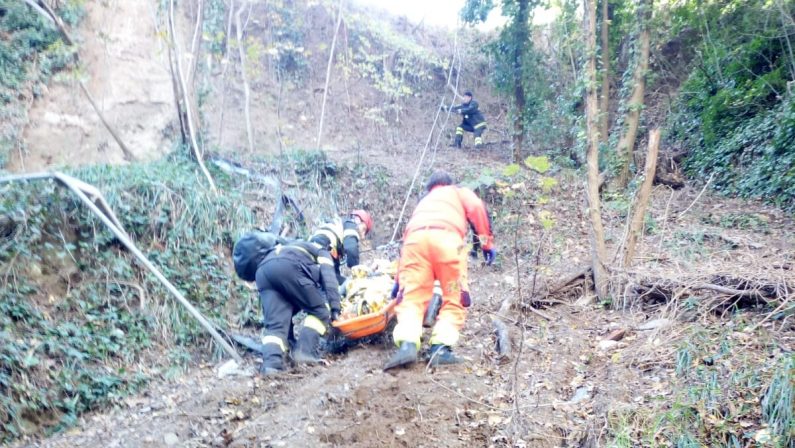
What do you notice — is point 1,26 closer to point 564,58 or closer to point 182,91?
point 182,91

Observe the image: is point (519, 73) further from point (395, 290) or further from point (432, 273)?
point (432, 273)

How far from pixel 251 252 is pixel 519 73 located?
10743mm

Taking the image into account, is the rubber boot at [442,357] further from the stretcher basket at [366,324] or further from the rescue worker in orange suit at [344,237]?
the rescue worker in orange suit at [344,237]

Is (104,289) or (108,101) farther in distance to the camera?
(108,101)

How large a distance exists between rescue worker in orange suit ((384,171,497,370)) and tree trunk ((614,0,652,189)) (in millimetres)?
7209

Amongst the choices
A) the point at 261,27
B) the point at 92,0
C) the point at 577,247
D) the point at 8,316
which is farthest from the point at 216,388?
the point at 261,27

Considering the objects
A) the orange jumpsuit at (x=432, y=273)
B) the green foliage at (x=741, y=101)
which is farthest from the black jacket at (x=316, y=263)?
the green foliage at (x=741, y=101)

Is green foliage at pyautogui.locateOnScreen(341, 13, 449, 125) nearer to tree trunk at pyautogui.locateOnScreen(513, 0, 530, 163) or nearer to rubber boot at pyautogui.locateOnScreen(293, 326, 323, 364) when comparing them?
tree trunk at pyautogui.locateOnScreen(513, 0, 530, 163)

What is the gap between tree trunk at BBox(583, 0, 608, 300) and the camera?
5379mm

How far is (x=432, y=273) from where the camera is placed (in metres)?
4.62

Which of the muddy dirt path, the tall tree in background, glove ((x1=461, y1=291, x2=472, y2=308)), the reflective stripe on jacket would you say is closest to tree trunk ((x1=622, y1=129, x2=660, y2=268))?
the muddy dirt path

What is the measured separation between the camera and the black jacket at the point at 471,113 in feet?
49.1

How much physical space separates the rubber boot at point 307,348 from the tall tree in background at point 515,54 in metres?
9.96

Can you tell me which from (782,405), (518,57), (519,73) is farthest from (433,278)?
(518,57)
